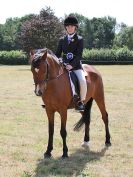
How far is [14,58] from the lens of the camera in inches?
2655

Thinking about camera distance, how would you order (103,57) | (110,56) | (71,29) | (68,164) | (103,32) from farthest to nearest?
(103,32) → (110,56) → (103,57) → (71,29) → (68,164)

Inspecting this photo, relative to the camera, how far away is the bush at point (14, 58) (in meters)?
66.2

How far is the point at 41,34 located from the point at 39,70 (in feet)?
160

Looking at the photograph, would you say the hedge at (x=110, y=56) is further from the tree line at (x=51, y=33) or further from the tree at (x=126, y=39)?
the tree at (x=126, y=39)

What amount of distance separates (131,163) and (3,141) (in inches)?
131

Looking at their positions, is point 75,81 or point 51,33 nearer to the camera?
point 75,81

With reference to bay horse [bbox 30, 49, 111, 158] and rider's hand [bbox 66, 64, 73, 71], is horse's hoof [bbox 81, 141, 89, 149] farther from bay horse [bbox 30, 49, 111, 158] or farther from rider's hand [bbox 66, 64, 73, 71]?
rider's hand [bbox 66, 64, 73, 71]

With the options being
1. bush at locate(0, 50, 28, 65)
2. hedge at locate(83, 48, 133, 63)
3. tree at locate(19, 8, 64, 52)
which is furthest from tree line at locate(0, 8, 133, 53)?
hedge at locate(83, 48, 133, 63)

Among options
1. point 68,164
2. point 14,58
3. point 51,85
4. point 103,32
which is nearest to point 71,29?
point 51,85

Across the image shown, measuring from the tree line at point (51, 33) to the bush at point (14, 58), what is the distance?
237 centimetres

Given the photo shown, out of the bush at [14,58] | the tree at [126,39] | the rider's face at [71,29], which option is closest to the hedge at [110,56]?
the bush at [14,58]

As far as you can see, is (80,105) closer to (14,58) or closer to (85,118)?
(85,118)

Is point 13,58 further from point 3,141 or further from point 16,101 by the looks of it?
point 3,141

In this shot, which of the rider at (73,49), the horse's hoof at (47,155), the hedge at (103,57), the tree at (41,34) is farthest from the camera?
the hedge at (103,57)
